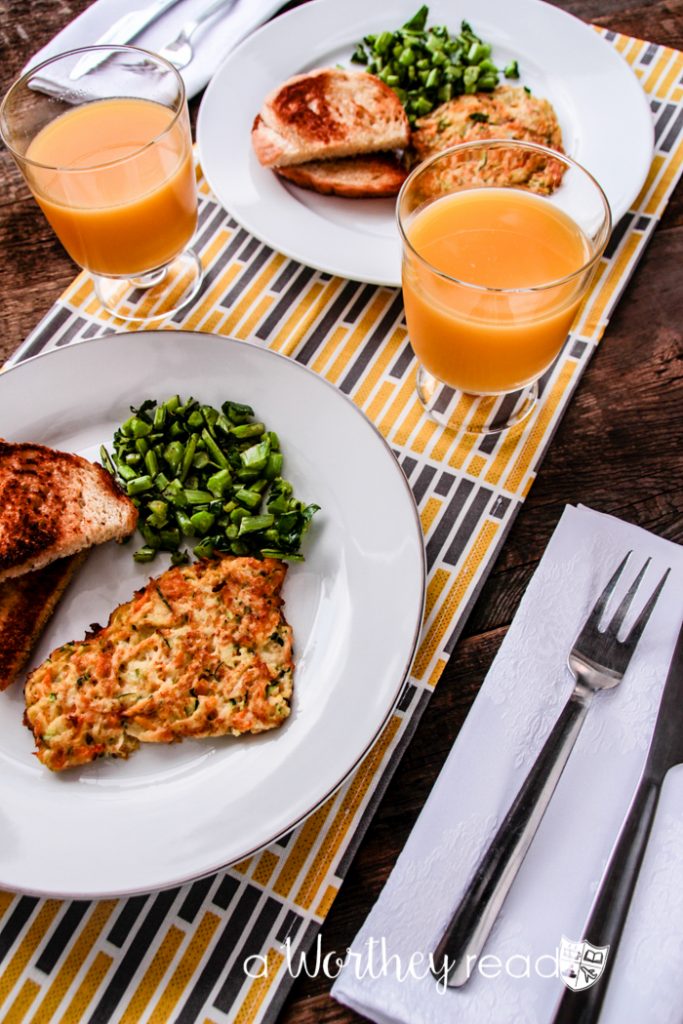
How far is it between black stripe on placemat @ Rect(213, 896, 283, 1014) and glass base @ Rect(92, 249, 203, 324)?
4.54 feet

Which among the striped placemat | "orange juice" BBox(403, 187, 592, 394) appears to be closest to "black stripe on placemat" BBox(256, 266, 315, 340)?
the striped placemat

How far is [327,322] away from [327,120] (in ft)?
1.89

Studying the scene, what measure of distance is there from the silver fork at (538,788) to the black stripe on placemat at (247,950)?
287 millimetres

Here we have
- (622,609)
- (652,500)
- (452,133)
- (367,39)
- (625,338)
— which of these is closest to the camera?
(622,609)

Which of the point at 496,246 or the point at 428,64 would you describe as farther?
the point at 428,64

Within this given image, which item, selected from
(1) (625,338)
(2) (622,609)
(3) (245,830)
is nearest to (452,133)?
(1) (625,338)

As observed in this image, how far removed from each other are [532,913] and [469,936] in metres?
0.11

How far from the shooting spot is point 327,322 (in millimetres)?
2131

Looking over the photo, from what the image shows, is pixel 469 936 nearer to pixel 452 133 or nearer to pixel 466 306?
pixel 466 306

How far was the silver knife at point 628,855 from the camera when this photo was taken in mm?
1324

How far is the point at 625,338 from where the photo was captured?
2082 millimetres

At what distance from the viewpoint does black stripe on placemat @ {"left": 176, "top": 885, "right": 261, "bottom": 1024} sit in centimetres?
139

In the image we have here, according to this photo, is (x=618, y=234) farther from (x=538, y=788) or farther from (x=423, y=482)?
(x=538, y=788)

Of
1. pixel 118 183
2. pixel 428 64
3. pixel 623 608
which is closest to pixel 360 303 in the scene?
pixel 118 183
